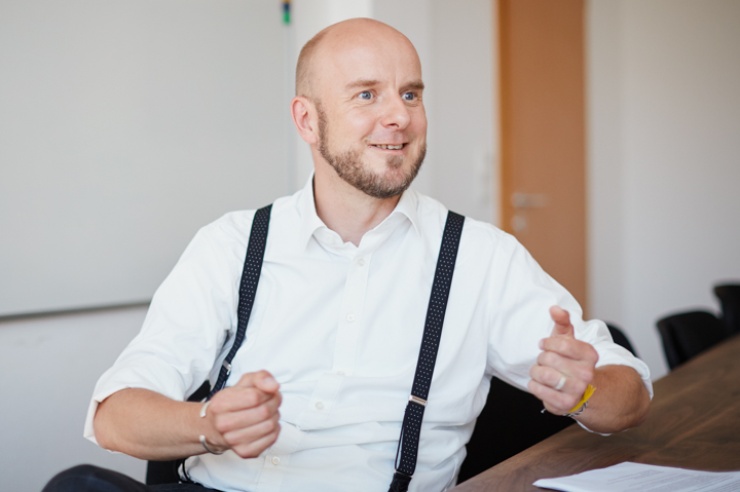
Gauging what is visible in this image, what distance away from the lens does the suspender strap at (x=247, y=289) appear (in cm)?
156

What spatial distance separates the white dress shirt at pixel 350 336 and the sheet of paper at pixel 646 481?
0.28 metres

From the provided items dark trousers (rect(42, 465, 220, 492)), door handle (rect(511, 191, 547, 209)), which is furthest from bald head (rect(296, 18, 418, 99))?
door handle (rect(511, 191, 547, 209))

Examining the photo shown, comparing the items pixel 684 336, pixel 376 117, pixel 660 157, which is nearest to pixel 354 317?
pixel 376 117

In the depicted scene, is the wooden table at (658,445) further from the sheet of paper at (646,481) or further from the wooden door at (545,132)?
the wooden door at (545,132)

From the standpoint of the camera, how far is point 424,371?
146 centimetres

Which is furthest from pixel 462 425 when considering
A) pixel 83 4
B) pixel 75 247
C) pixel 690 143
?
pixel 690 143

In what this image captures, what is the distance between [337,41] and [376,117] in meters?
0.20

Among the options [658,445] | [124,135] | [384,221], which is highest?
[124,135]

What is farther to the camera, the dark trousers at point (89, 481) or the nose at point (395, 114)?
the nose at point (395, 114)

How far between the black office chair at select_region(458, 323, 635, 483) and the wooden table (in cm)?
19

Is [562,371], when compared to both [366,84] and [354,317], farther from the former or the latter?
[366,84]

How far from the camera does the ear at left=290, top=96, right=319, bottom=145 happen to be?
1751 mm

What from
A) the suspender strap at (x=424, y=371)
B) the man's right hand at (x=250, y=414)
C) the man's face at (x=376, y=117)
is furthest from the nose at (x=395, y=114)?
the man's right hand at (x=250, y=414)

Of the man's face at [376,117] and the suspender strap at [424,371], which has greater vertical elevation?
the man's face at [376,117]
